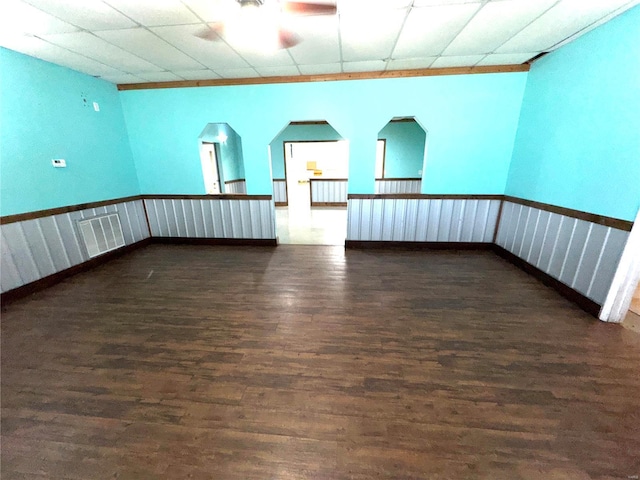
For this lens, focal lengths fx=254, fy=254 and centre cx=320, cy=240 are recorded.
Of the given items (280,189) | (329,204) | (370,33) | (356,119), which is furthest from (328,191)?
(370,33)

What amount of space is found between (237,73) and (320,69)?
126 cm

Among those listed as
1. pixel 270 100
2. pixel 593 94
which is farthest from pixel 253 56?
pixel 593 94

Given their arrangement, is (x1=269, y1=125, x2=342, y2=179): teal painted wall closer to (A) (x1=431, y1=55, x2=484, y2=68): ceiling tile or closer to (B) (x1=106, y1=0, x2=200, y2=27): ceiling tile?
(A) (x1=431, y1=55, x2=484, y2=68): ceiling tile

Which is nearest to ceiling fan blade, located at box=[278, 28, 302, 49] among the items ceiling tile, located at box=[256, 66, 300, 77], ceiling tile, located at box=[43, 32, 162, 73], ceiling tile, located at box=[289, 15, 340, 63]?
ceiling tile, located at box=[289, 15, 340, 63]

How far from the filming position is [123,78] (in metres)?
3.99

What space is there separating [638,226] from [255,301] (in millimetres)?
3677

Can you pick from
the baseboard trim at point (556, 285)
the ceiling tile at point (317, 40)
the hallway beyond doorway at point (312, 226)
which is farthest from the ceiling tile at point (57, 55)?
the baseboard trim at point (556, 285)

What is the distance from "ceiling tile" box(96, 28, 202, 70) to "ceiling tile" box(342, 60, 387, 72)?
2060 mm

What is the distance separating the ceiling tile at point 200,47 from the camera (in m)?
2.57

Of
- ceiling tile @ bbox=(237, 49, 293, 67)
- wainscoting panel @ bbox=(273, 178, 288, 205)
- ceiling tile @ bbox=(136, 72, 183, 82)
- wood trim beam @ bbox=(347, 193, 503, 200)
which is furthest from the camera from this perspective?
wainscoting panel @ bbox=(273, 178, 288, 205)

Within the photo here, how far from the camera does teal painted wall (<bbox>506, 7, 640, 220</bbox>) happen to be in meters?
2.28

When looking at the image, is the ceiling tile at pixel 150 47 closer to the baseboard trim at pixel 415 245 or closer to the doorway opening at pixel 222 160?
the doorway opening at pixel 222 160

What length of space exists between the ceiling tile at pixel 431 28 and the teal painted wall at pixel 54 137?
4.44 metres

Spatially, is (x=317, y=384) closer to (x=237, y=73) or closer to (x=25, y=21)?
(x=25, y=21)
